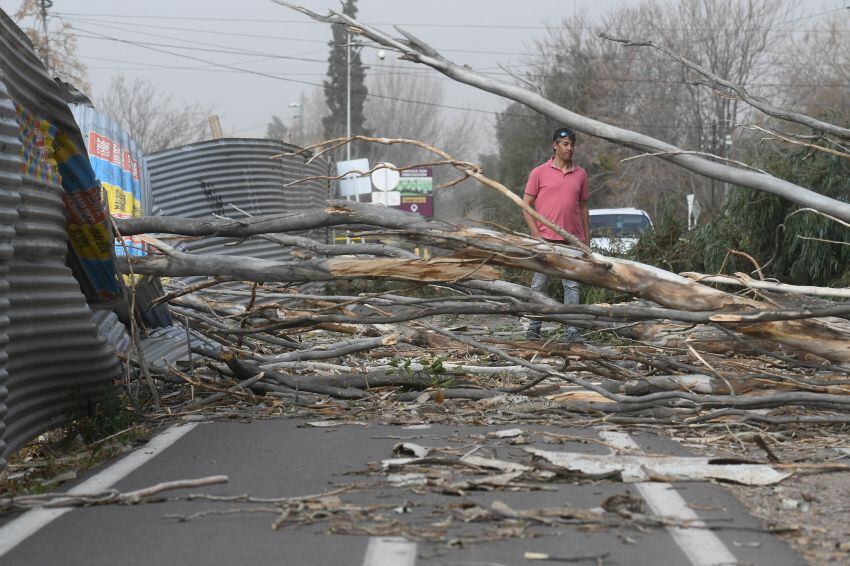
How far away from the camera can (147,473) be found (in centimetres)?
607

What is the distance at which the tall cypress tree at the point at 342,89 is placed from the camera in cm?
10650

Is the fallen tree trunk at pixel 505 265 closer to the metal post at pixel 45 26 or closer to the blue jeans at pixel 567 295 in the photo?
the blue jeans at pixel 567 295

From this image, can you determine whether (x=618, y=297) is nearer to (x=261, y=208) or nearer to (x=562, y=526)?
(x=261, y=208)

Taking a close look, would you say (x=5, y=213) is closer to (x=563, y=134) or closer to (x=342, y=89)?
(x=563, y=134)

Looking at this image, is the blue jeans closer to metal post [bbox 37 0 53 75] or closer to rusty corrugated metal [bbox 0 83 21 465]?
rusty corrugated metal [bbox 0 83 21 465]

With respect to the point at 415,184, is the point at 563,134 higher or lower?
higher

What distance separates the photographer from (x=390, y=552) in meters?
4.40

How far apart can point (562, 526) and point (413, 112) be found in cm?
11578

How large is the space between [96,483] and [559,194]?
23.1 feet

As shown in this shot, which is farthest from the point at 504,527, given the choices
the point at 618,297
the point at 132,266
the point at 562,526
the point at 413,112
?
the point at 413,112

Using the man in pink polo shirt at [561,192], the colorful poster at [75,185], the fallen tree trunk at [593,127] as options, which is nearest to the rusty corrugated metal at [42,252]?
the colorful poster at [75,185]

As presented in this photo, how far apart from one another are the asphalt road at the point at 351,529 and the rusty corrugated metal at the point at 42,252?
2.72 ft

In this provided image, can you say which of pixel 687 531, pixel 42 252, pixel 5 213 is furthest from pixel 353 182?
pixel 687 531

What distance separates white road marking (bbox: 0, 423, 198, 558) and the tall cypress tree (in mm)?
97791
